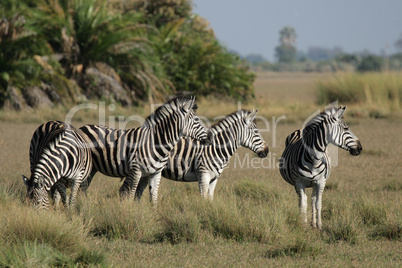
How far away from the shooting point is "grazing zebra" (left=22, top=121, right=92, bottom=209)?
6.89 meters

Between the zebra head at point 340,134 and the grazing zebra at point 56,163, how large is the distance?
335 centimetres

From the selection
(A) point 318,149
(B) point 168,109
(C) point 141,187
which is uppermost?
(B) point 168,109

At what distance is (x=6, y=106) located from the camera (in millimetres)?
20969

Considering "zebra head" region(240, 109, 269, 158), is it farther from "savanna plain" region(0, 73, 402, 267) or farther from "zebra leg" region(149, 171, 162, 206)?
"zebra leg" region(149, 171, 162, 206)

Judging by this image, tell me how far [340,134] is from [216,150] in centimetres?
203

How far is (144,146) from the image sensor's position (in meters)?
8.02

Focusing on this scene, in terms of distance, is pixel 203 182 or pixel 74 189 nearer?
pixel 74 189

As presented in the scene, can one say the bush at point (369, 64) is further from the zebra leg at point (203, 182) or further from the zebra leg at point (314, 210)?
the zebra leg at point (314, 210)

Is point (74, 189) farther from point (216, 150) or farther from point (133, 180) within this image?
point (216, 150)

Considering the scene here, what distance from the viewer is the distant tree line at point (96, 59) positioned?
21109mm

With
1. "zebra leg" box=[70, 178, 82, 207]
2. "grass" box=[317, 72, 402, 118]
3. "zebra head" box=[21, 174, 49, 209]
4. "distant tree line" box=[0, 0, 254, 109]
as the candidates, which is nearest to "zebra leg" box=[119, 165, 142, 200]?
"zebra leg" box=[70, 178, 82, 207]

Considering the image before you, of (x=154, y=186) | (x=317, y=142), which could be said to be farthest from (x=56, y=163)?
(x=317, y=142)

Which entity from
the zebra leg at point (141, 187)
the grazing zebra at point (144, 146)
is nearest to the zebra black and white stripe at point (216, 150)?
the zebra leg at point (141, 187)

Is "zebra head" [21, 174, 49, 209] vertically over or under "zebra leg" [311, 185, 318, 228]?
over
